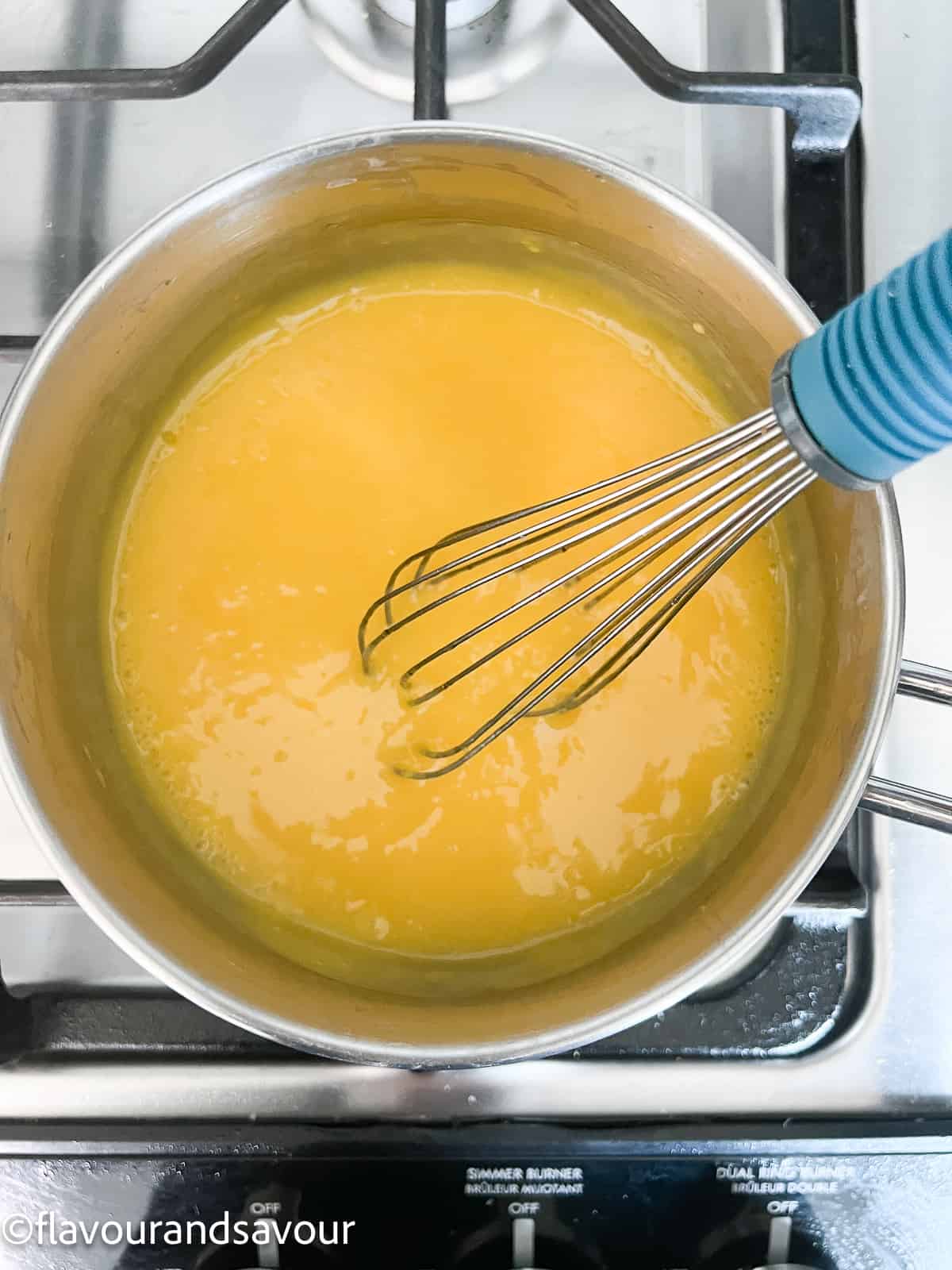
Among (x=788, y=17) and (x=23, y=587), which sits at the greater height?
(x=788, y=17)

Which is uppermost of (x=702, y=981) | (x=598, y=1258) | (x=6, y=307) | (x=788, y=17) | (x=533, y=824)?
(x=788, y=17)

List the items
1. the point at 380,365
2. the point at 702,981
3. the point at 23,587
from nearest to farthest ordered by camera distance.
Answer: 1. the point at 702,981
2. the point at 23,587
3. the point at 380,365

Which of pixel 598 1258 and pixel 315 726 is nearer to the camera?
pixel 598 1258

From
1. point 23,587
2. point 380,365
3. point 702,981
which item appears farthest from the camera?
point 380,365

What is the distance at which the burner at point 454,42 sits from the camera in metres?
0.67

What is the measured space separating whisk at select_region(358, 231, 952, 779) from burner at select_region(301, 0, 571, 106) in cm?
28

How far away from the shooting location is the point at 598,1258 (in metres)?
0.57

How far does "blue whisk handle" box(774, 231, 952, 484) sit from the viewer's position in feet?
1.14

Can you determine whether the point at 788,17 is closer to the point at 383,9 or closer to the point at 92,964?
the point at 383,9

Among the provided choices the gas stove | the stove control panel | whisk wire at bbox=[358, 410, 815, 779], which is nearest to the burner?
the gas stove

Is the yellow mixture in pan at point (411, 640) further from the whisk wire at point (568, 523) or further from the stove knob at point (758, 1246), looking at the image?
the stove knob at point (758, 1246)

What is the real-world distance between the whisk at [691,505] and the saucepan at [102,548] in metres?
0.09

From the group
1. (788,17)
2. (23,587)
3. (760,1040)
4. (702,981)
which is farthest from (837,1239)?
(788,17)

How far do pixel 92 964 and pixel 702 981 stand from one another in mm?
366
